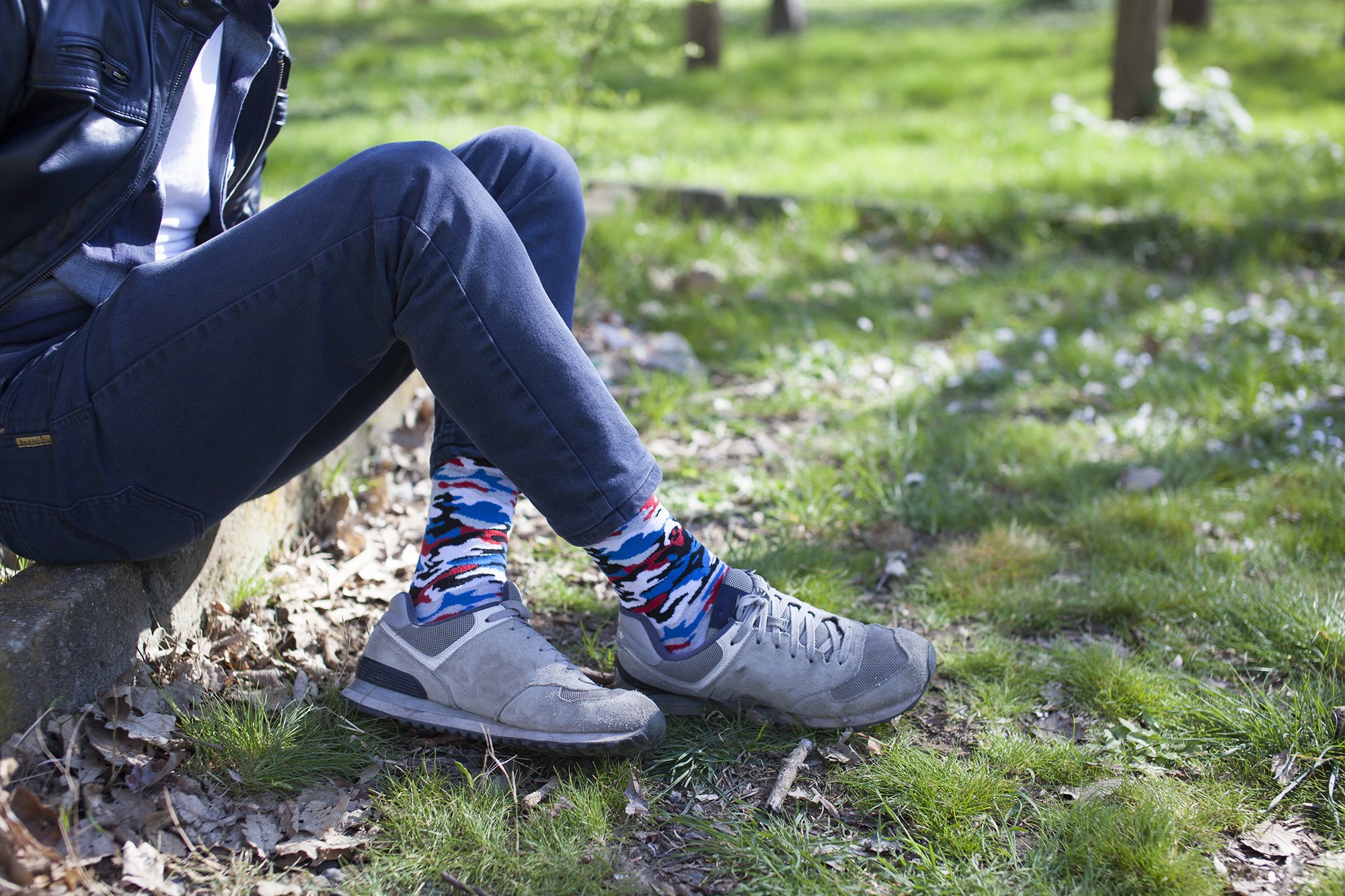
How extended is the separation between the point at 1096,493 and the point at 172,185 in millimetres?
2283

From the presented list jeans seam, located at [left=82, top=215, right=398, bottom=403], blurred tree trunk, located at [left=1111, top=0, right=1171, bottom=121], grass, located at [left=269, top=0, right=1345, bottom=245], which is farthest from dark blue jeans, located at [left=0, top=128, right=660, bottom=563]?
blurred tree trunk, located at [left=1111, top=0, right=1171, bottom=121]

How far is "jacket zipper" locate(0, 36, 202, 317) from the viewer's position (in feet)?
4.74

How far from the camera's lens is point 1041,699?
6.40 feet

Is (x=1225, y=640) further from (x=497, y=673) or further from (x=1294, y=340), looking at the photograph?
(x=1294, y=340)

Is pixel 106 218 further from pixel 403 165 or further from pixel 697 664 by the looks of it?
pixel 697 664

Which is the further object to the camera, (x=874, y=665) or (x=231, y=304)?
(x=874, y=665)

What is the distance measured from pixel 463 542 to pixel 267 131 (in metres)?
0.83

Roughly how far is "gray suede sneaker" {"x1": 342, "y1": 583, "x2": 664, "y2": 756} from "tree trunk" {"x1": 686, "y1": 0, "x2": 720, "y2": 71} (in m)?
8.80

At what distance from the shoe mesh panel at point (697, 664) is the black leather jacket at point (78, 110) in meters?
1.12

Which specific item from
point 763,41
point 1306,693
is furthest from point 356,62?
point 1306,693

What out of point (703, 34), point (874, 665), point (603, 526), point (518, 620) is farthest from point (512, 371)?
point (703, 34)

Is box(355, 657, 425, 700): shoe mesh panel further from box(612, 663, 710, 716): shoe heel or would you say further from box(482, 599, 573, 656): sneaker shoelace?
box(612, 663, 710, 716): shoe heel

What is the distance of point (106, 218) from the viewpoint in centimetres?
146

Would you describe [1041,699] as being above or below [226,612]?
below
